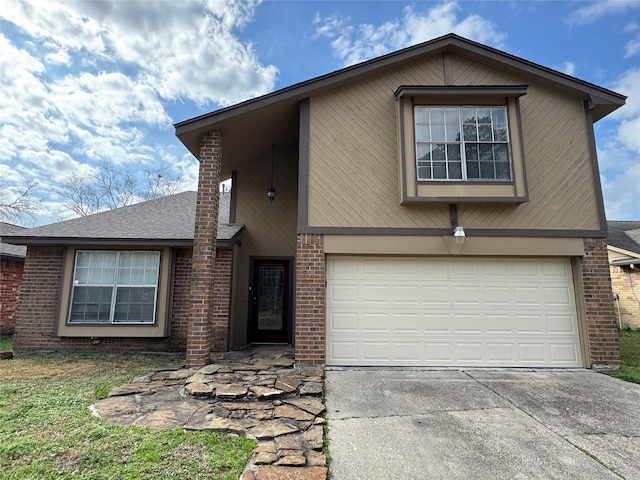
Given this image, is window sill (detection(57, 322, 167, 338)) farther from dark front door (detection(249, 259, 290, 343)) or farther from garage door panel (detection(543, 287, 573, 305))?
garage door panel (detection(543, 287, 573, 305))

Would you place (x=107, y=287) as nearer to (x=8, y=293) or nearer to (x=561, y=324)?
(x=8, y=293)

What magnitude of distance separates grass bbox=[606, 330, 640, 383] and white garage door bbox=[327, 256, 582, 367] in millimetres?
660

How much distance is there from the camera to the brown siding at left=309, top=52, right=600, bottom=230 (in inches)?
244

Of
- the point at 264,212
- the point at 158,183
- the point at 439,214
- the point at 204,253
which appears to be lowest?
the point at 204,253

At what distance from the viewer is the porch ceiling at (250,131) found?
6.39 meters

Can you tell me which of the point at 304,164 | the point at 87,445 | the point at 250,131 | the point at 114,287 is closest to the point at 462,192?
the point at 304,164

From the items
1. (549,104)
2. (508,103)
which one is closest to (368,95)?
(508,103)

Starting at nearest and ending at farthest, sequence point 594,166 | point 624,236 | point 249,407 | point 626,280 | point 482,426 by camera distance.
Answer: point 482,426, point 249,407, point 594,166, point 626,280, point 624,236

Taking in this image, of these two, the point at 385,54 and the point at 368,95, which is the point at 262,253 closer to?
the point at 368,95

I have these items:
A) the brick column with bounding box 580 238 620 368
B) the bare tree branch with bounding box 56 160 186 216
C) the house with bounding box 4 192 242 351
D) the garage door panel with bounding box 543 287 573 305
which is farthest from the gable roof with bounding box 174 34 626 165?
the bare tree branch with bounding box 56 160 186 216

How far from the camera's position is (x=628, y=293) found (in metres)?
11.6

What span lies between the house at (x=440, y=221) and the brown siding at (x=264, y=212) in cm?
230

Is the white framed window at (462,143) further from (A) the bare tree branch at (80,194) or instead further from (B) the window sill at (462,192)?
(A) the bare tree branch at (80,194)

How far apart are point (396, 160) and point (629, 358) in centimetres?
643
